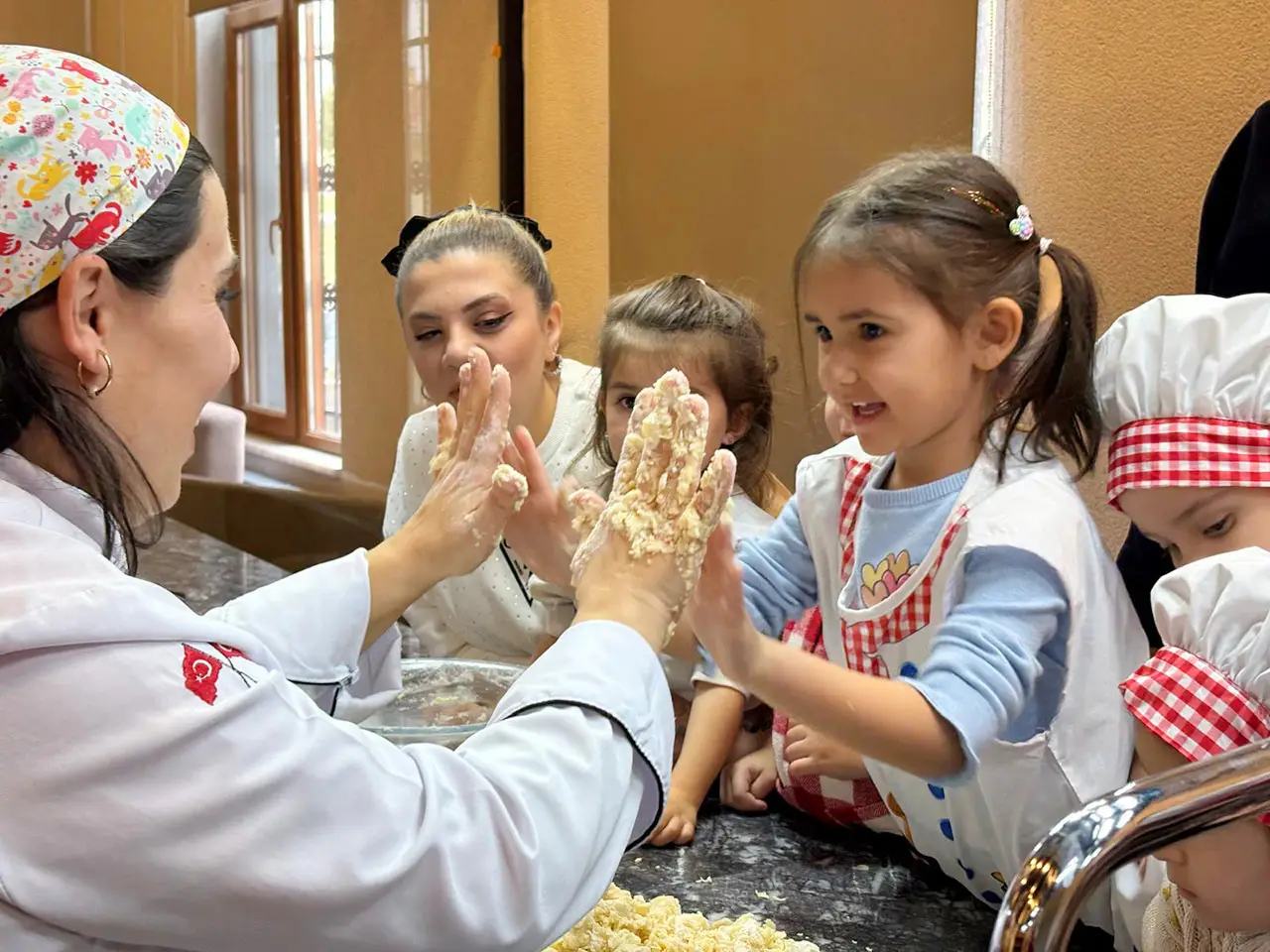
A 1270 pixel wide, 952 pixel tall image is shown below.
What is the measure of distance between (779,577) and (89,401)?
658mm

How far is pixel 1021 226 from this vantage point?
1.01 meters

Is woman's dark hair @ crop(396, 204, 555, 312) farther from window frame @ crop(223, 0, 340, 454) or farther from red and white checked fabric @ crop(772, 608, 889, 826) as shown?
window frame @ crop(223, 0, 340, 454)

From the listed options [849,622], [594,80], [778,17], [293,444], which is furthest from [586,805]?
[293,444]

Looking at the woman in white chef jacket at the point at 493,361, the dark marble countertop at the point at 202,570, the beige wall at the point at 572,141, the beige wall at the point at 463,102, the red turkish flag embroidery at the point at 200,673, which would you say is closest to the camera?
the red turkish flag embroidery at the point at 200,673

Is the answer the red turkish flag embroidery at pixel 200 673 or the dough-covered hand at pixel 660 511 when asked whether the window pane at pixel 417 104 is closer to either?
the dough-covered hand at pixel 660 511

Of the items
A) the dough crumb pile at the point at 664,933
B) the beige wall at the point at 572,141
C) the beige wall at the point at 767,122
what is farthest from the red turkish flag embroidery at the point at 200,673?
the beige wall at the point at 572,141

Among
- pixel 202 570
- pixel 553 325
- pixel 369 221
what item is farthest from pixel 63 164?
pixel 369 221

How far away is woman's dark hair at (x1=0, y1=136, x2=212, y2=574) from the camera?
2.21 ft

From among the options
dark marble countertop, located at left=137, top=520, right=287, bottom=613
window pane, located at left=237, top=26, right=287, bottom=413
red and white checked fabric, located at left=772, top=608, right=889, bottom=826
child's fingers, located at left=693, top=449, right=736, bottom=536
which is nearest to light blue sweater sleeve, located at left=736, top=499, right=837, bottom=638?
red and white checked fabric, located at left=772, top=608, right=889, bottom=826

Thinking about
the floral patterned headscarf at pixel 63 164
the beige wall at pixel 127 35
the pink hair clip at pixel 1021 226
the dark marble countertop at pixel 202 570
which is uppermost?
the beige wall at pixel 127 35

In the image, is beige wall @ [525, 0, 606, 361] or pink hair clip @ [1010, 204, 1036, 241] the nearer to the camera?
pink hair clip @ [1010, 204, 1036, 241]

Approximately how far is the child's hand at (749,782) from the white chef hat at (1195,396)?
17.5 inches

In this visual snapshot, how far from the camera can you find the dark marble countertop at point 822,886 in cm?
96

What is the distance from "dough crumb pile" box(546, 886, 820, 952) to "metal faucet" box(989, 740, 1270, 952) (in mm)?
447
